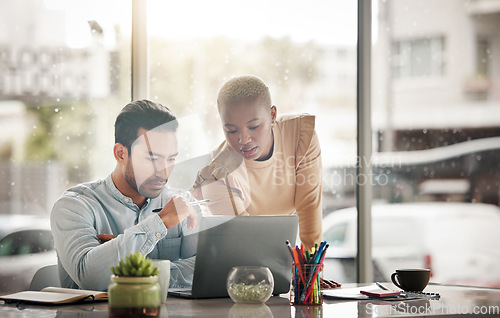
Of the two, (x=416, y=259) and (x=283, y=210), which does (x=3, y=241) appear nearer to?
(x=283, y=210)

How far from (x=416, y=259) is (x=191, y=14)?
2.12 metres

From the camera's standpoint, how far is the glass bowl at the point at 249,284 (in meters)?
1.80

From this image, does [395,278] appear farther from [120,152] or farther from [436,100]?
[436,100]

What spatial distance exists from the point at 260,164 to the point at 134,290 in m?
1.74

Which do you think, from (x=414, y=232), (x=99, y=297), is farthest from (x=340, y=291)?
(x=414, y=232)

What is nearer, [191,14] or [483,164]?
[191,14]

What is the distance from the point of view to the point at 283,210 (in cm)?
325

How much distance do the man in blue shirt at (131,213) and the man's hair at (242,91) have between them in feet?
1.21

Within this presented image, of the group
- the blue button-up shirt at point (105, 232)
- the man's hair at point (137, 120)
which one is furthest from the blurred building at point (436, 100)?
the blue button-up shirt at point (105, 232)

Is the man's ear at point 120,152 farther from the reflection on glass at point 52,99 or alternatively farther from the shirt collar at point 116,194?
the reflection on glass at point 52,99

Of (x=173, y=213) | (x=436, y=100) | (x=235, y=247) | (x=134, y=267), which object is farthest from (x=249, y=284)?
(x=436, y=100)

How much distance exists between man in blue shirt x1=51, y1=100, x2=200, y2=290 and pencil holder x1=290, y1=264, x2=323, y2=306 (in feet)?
1.78

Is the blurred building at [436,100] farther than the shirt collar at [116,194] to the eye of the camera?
Yes

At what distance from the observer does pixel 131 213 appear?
2607mm
